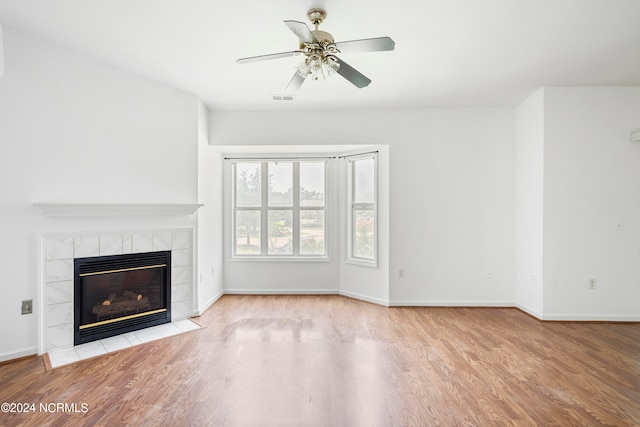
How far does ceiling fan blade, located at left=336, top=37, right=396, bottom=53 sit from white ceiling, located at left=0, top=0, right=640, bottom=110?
12.9 inches

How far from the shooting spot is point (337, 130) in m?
4.55

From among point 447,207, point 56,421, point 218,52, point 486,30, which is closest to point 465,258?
point 447,207

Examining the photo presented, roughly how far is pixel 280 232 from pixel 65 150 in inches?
115

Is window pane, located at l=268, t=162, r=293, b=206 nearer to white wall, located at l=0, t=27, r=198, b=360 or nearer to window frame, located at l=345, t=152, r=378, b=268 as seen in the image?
window frame, located at l=345, t=152, r=378, b=268

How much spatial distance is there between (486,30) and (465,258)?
286 cm

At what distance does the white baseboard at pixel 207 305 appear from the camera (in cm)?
403

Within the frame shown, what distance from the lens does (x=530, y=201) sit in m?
4.12

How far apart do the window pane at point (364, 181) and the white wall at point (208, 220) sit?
2048 millimetres

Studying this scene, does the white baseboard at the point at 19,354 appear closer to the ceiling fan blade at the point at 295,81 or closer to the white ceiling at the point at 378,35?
the white ceiling at the point at 378,35

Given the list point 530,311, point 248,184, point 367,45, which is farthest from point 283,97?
point 530,311

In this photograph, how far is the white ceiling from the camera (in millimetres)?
2340

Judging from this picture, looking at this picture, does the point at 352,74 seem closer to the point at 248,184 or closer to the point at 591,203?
the point at 248,184

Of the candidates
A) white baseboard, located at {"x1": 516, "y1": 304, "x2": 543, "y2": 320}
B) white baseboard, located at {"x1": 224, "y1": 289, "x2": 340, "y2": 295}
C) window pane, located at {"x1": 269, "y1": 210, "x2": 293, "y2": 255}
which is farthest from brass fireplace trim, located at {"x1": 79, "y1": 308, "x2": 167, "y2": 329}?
white baseboard, located at {"x1": 516, "y1": 304, "x2": 543, "y2": 320}

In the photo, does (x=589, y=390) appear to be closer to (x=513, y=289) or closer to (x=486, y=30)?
(x=513, y=289)
